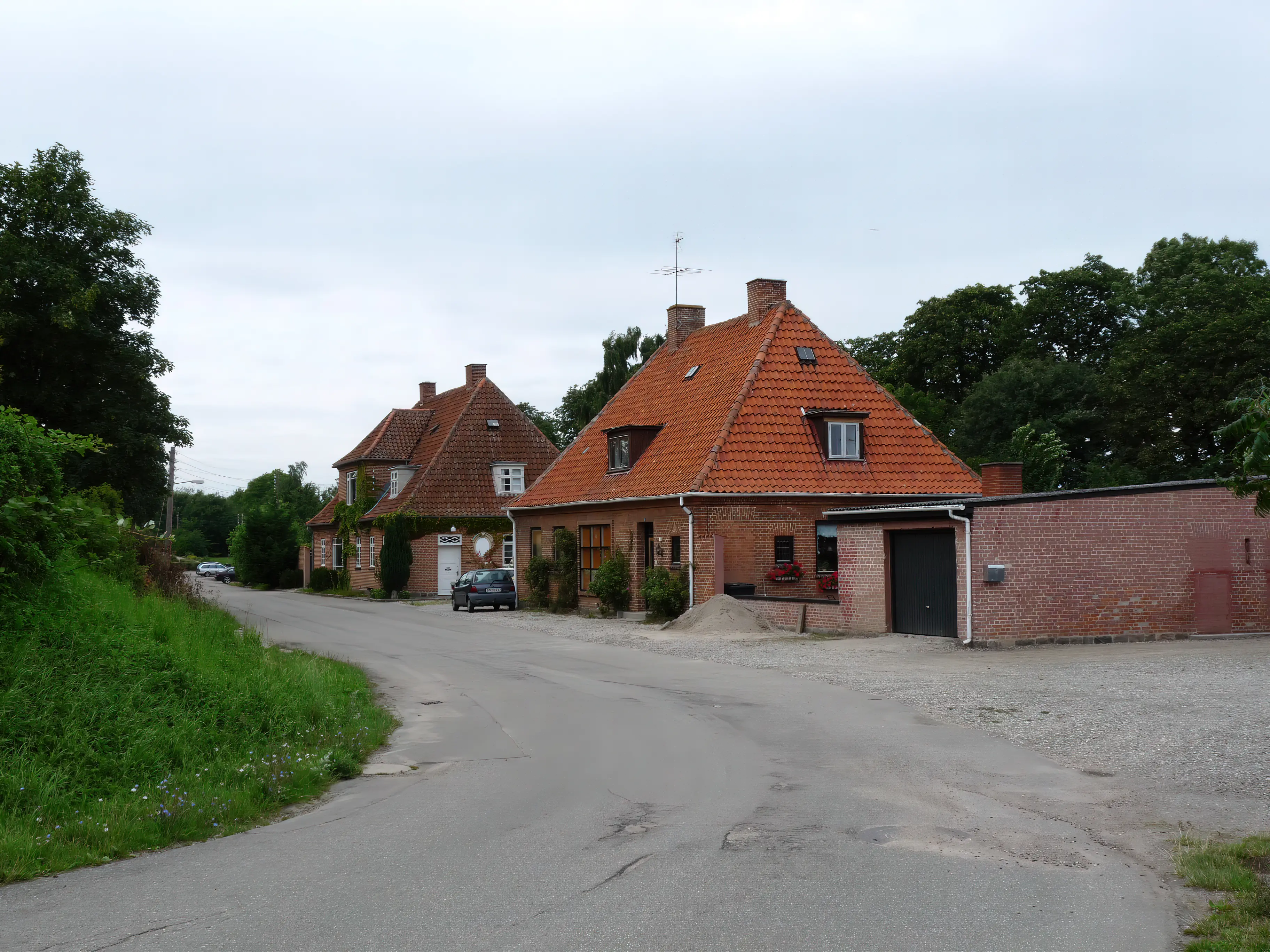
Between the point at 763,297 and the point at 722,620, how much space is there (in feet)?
42.2

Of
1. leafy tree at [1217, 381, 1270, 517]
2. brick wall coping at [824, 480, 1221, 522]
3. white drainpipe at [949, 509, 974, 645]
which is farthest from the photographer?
brick wall coping at [824, 480, 1221, 522]

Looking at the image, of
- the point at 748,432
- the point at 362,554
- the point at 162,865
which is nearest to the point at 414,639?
the point at 748,432

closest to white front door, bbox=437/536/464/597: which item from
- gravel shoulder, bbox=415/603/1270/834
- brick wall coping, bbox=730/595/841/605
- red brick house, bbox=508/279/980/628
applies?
red brick house, bbox=508/279/980/628

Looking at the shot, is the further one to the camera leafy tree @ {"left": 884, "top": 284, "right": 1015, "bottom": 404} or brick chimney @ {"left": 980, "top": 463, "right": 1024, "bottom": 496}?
leafy tree @ {"left": 884, "top": 284, "right": 1015, "bottom": 404}

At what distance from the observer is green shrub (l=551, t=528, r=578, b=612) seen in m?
35.6

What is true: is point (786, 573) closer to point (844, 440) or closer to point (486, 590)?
point (844, 440)

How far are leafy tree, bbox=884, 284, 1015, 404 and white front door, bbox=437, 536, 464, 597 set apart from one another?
25.5m

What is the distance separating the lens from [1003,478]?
1120 inches

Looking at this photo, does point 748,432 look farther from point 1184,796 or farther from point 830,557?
point 1184,796

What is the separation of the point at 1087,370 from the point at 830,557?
2717cm

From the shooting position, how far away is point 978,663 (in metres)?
19.3

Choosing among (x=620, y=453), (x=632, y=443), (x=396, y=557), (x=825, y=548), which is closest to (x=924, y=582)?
(x=825, y=548)

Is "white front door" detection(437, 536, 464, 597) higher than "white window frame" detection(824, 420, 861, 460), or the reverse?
"white window frame" detection(824, 420, 861, 460)

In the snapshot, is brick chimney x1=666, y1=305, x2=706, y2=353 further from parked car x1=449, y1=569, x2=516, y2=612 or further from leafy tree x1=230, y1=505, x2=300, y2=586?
leafy tree x1=230, y1=505, x2=300, y2=586
